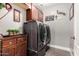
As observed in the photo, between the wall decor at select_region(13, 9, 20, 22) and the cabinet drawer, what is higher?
the wall decor at select_region(13, 9, 20, 22)

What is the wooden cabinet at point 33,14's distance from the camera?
96 cm

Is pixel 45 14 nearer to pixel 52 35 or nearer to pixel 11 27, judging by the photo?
pixel 52 35

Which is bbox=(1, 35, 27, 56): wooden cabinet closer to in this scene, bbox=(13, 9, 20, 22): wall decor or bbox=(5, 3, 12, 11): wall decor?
bbox=(13, 9, 20, 22): wall decor

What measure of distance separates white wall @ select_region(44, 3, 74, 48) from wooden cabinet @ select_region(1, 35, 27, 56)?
0.30m

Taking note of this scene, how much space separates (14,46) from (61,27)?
0.52m

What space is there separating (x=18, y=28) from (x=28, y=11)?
21 cm

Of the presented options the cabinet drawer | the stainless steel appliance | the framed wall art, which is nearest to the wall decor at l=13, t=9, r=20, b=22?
the framed wall art

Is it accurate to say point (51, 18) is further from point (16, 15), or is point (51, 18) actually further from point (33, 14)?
point (16, 15)

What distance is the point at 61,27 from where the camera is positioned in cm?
95

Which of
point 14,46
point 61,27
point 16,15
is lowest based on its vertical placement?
point 14,46

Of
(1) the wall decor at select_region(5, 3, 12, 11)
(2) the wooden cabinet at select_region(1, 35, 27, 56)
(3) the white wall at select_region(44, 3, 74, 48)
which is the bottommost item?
(2) the wooden cabinet at select_region(1, 35, 27, 56)

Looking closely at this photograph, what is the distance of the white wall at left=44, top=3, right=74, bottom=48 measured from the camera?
93 cm

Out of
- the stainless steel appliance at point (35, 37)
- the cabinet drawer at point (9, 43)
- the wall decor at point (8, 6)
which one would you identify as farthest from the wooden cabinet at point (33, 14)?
the cabinet drawer at point (9, 43)

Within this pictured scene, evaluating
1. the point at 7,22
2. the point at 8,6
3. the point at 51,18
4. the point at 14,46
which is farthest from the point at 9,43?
the point at 51,18
